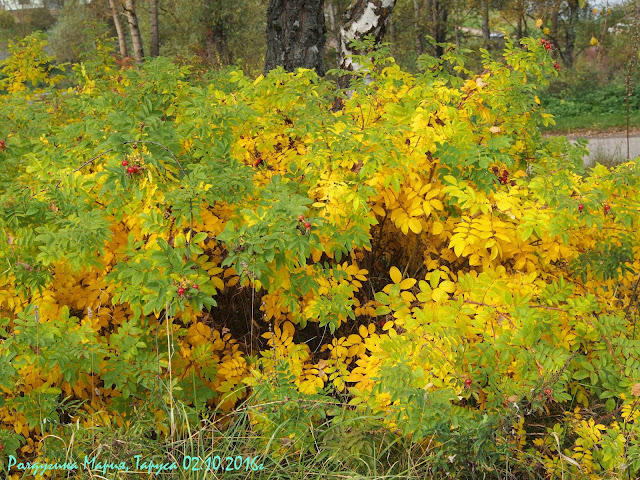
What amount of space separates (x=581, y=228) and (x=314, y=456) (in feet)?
5.18

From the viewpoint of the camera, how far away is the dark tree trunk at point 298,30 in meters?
5.98

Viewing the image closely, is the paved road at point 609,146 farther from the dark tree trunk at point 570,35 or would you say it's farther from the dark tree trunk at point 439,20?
the dark tree trunk at point 570,35

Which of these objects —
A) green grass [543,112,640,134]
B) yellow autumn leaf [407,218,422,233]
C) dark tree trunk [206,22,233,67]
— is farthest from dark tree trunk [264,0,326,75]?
dark tree trunk [206,22,233,67]

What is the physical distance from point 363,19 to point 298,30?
2.13ft

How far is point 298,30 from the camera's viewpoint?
236 inches

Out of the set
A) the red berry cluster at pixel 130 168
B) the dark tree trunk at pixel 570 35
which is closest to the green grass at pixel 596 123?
the dark tree trunk at pixel 570 35

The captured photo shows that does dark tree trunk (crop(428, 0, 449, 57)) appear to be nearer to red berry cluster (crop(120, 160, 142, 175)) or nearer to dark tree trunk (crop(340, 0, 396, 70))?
dark tree trunk (crop(340, 0, 396, 70))

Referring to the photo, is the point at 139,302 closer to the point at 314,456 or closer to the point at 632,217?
the point at 314,456

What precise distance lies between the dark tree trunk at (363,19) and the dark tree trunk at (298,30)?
0.32 metres

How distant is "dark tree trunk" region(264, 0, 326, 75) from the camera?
5.98 meters

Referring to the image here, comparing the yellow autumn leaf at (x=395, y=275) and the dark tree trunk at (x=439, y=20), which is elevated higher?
the dark tree trunk at (x=439, y=20)

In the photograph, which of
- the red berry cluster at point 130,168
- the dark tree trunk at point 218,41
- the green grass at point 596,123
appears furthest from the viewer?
the dark tree trunk at point 218,41

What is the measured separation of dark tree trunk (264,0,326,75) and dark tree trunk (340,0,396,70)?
0.32 metres

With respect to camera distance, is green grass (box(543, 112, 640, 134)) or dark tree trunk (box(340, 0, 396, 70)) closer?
dark tree trunk (box(340, 0, 396, 70))
